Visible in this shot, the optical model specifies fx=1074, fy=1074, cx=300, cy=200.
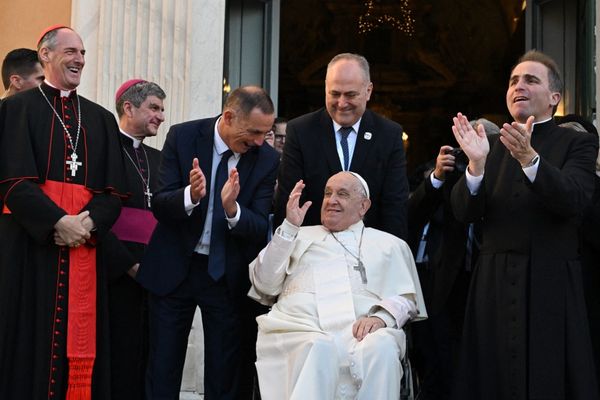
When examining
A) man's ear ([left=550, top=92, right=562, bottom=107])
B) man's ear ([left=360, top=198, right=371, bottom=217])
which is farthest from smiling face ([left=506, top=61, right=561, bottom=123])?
man's ear ([left=360, top=198, right=371, bottom=217])

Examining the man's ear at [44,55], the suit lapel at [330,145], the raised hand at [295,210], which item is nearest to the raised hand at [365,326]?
the raised hand at [295,210]

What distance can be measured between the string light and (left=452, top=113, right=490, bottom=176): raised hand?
1261cm

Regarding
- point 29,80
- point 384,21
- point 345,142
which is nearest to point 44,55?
point 29,80

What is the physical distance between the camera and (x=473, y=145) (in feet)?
19.5

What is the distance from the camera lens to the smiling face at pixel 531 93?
6160mm

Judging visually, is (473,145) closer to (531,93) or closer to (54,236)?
(531,93)

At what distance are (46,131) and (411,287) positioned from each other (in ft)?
7.65

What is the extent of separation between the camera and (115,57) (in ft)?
27.4

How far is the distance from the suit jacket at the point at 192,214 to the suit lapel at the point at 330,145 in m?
0.35

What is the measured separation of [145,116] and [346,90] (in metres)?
1.46

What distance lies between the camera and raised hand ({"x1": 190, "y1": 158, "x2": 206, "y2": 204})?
5.90 meters

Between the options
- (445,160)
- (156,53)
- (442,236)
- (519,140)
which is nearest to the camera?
(519,140)

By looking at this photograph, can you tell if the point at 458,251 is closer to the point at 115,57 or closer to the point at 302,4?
the point at 115,57

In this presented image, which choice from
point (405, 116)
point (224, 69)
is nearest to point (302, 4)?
point (405, 116)
